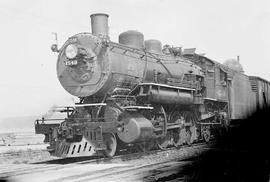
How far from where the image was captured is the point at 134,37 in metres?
12.5

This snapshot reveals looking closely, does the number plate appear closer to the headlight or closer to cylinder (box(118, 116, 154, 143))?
the headlight

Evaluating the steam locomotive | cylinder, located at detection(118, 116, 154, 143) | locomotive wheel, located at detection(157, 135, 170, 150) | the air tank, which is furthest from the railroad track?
the air tank

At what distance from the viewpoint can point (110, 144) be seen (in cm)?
1073

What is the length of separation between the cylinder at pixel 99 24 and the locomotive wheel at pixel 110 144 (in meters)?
3.06

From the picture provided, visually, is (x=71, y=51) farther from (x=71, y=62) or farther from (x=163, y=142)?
(x=163, y=142)

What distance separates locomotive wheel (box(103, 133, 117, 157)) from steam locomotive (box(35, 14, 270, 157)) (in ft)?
0.06

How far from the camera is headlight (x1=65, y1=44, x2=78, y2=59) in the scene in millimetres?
10805

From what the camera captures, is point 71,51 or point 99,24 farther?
point 99,24

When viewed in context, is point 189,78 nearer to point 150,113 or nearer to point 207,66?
point 207,66

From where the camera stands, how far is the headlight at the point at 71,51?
1080cm

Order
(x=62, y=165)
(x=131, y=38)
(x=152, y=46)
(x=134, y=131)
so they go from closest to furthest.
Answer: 1. (x=62, y=165)
2. (x=134, y=131)
3. (x=131, y=38)
4. (x=152, y=46)

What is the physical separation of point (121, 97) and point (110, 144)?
1384mm

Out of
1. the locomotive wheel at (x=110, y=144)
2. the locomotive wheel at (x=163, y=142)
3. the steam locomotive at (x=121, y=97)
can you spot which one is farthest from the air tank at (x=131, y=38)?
the locomotive wheel at (x=110, y=144)

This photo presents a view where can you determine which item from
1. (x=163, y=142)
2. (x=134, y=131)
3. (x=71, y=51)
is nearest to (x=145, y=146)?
(x=163, y=142)
